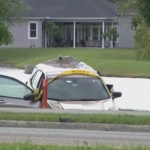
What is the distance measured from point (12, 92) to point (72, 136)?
12.5ft

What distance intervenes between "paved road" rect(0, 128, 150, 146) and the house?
48.7 m

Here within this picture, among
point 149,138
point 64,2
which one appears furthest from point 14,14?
point 149,138

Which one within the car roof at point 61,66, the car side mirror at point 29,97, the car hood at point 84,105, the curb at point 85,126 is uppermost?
the car roof at point 61,66

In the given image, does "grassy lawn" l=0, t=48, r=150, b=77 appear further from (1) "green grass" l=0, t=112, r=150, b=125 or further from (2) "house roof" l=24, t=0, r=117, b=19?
(1) "green grass" l=0, t=112, r=150, b=125

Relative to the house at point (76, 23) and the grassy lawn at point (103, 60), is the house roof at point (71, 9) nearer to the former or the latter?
the house at point (76, 23)

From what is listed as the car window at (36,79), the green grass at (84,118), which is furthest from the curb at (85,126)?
the car window at (36,79)

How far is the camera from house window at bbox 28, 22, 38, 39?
60.6 m

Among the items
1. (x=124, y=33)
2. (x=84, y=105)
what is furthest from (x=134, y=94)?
(x=124, y=33)

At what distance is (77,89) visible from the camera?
12961 millimetres

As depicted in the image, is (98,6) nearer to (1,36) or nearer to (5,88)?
(1,36)

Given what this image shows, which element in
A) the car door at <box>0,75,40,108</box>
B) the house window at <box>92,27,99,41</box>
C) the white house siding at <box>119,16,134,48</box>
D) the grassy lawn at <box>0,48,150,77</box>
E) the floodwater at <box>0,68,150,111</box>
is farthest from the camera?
the house window at <box>92,27,99,41</box>

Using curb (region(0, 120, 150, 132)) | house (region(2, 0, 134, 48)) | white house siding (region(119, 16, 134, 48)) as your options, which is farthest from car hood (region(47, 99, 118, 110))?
white house siding (region(119, 16, 134, 48))

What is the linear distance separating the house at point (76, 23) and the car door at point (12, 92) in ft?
152

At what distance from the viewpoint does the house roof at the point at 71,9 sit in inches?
2391
